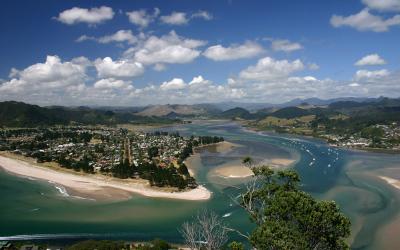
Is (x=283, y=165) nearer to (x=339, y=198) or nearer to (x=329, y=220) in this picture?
(x=339, y=198)

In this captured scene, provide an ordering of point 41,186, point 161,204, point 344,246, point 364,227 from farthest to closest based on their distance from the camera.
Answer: point 41,186 < point 161,204 < point 364,227 < point 344,246

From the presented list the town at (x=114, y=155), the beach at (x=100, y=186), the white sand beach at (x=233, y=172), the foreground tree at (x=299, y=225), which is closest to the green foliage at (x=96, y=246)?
the foreground tree at (x=299, y=225)

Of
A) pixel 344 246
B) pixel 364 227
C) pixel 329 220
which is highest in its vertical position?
pixel 329 220

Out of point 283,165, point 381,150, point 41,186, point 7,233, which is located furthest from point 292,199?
point 381,150

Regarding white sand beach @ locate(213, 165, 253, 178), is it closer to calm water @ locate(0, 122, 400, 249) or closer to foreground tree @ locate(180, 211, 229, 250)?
calm water @ locate(0, 122, 400, 249)

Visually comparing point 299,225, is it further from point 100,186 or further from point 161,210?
point 100,186

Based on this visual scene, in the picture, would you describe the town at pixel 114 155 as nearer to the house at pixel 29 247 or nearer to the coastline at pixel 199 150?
the coastline at pixel 199 150

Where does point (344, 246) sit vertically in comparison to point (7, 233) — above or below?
above
